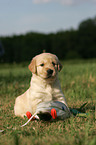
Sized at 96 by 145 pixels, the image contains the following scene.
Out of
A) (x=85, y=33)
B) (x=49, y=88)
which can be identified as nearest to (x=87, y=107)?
(x=49, y=88)

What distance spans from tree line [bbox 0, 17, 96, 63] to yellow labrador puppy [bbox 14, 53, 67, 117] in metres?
32.5

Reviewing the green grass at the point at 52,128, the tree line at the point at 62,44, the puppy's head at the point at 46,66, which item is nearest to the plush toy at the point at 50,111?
the green grass at the point at 52,128

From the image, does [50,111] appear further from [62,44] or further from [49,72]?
[62,44]

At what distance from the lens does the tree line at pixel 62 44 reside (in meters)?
38.8

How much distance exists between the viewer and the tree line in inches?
1527

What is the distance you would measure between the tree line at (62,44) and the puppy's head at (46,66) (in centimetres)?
3253

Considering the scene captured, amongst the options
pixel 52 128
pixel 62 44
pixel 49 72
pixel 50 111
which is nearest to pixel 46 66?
pixel 49 72

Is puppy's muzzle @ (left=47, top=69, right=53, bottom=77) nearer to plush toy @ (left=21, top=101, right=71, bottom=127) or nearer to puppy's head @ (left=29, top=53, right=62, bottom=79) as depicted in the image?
puppy's head @ (left=29, top=53, right=62, bottom=79)

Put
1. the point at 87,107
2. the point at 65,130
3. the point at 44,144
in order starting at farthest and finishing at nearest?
the point at 87,107 → the point at 65,130 → the point at 44,144

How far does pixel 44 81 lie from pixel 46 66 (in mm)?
295

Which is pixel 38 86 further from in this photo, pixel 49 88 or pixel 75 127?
pixel 75 127

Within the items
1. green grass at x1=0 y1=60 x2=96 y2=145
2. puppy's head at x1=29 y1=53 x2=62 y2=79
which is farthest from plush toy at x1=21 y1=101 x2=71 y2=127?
puppy's head at x1=29 y1=53 x2=62 y2=79

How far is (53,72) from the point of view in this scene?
3406 mm

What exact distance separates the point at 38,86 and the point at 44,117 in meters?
0.55
